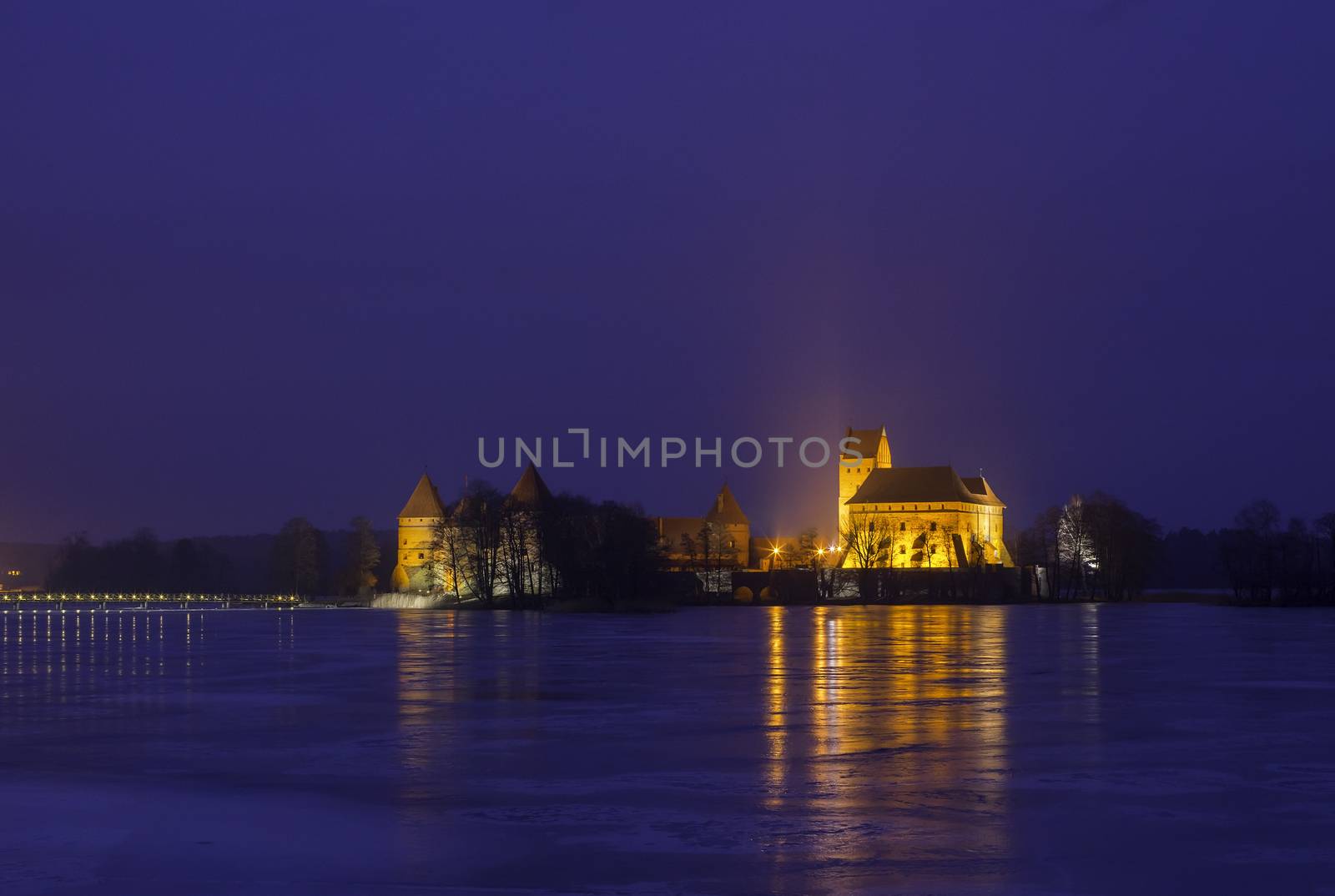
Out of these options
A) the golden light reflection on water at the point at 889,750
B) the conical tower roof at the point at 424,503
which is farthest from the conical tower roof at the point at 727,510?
the golden light reflection on water at the point at 889,750

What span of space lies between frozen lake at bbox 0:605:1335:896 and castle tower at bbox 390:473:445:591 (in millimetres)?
81671

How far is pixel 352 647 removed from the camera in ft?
Answer: 110

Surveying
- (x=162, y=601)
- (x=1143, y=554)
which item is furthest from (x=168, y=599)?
(x=1143, y=554)

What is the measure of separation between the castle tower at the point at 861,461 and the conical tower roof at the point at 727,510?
903cm

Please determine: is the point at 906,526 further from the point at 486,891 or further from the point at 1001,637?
the point at 486,891

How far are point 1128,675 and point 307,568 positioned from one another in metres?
95.0

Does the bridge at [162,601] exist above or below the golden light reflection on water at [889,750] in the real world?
below

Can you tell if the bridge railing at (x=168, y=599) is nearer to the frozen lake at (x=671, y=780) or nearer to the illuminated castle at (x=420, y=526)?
the illuminated castle at (x=420, y=526)

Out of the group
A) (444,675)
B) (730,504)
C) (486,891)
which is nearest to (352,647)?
(444,675)

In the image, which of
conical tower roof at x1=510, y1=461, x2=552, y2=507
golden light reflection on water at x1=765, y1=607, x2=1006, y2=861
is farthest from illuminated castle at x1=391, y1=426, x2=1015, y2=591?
golden light reflection on water at x1=765, y1=607, x2=1006, y2=861

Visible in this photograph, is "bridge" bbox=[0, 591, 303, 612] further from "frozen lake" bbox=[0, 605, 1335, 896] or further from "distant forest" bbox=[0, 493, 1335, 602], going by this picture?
"frozen lake" bbox=[0, 605, 1335, 896]

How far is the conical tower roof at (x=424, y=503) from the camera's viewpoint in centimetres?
10794

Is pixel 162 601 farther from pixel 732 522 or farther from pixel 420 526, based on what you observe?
pixel 732 522

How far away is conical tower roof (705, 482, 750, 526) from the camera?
4855 inches
